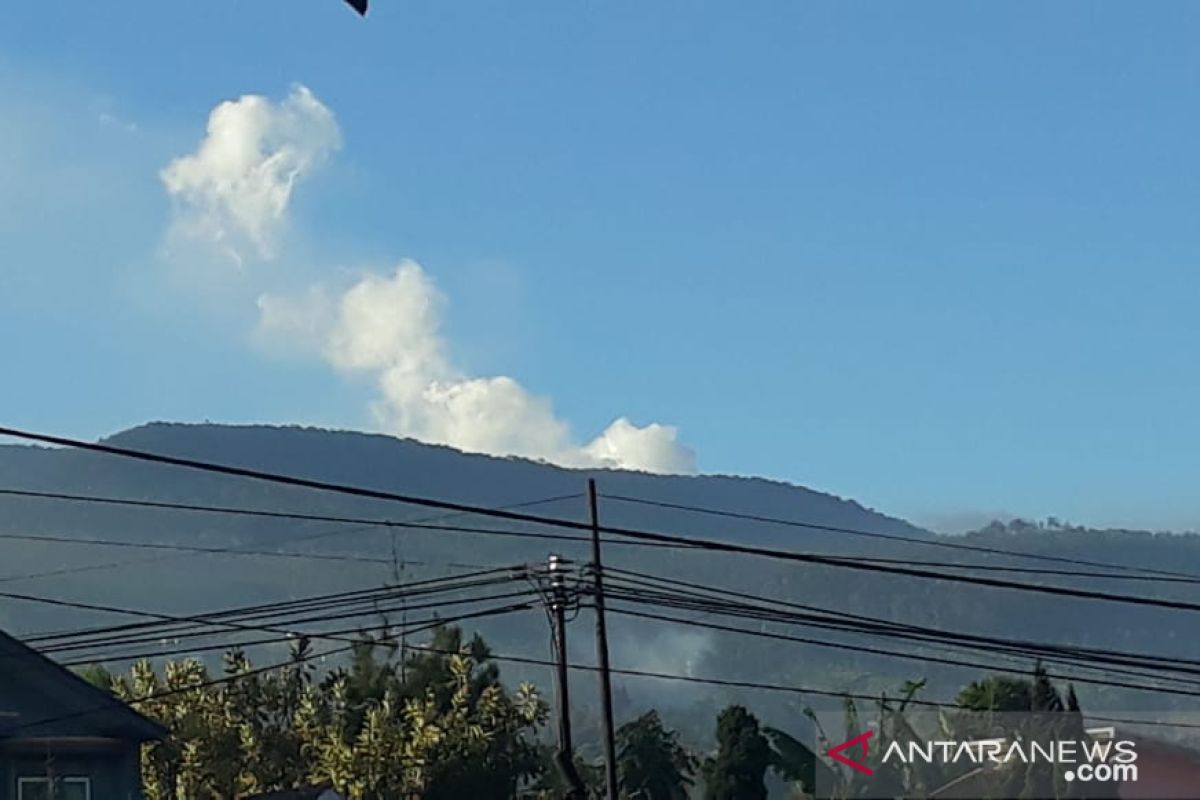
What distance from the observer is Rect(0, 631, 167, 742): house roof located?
40188 millimetres

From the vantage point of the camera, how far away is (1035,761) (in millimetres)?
20547

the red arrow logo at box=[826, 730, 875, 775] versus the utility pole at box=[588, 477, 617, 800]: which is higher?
the utility pole at box=[588, 477, 617, 800]

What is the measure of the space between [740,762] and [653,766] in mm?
8626

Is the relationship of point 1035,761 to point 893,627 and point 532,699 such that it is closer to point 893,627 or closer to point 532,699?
point 893,627

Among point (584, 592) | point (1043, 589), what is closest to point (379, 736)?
point (584, 592)

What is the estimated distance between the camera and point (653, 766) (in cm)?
5109

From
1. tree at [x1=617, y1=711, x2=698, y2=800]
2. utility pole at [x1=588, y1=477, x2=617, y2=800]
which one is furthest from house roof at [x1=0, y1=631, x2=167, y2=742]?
tree at [x1=617, y1=711, x2=698, y2=800]

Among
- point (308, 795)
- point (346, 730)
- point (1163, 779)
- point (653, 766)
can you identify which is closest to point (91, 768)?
point (308, 795)

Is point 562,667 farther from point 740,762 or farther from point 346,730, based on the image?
point 346,730

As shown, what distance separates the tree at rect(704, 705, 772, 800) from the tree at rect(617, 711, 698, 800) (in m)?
6.47

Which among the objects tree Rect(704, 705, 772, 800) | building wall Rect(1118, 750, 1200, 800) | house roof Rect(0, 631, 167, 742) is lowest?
building wall Rect(1118, 750, 1200, 800)

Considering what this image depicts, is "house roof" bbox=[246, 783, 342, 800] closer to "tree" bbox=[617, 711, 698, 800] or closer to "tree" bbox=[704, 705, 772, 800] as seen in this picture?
"tree" bbox=[617, 711, 698, 800]

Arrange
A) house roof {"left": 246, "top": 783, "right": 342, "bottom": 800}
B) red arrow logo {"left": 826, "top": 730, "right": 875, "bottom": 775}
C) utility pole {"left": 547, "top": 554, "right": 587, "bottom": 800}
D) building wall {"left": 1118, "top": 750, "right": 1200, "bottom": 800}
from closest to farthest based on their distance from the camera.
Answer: building wall {"left": 1118, "top": 750, "right": 1200, "bottom": 800}, red arrow logo {"left": 826, "top": 730, "right": 875, "bottom": 775}, utility pole {"left": 547, "top": 554, "right": 587, "bottom": 800}, house roof {"left": 246, "top": 783, "right": 342, "bottom": 800}

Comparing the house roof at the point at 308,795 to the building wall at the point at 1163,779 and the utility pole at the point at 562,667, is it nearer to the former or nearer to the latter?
the utility pole at the point at 562,667
